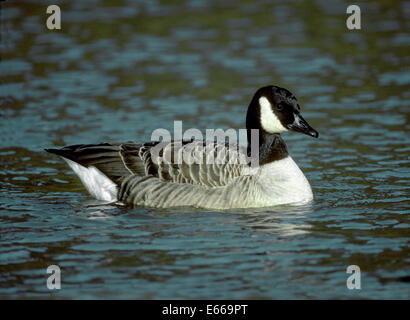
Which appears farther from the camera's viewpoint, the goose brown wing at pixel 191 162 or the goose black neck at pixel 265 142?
the goose black neck at pixel 265 142

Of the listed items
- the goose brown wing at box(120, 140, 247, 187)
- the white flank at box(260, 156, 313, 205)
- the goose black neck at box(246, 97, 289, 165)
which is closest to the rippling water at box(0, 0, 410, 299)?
the white flank at box(260, 156, 313, 205)

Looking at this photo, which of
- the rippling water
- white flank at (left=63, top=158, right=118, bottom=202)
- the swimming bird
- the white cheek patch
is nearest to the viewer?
the rippling water

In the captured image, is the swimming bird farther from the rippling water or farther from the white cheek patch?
the rippling water

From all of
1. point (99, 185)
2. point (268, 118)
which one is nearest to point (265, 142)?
point (268, 118)

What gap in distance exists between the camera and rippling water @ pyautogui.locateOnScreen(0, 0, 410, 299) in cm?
931

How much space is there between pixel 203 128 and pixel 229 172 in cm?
416

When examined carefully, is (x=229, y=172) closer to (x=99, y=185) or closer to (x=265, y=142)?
(x=265, y=142)

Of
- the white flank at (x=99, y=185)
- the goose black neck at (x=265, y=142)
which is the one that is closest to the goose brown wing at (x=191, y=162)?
the goose black neck at (x=265, y=142)

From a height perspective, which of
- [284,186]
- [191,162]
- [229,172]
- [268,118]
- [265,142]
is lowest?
[284,186]

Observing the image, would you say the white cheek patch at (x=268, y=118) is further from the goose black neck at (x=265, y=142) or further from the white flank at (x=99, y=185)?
the white flank at (x=99, y=185)

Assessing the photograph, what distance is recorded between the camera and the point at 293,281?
29.5 feet

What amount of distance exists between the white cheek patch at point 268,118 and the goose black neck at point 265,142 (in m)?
A: 0.08

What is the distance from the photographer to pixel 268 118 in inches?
476

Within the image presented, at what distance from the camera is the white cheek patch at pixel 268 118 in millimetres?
12062
